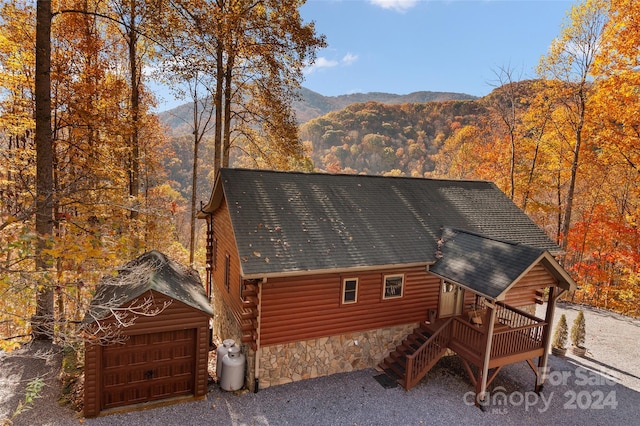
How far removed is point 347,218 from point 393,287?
2706mm

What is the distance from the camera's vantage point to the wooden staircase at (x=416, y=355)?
1020 centimetres

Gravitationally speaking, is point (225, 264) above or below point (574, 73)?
below

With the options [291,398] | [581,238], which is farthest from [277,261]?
[581,238]

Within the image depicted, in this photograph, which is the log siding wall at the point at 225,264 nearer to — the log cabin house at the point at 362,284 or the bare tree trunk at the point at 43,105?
the log cabin house at the point at 362,284

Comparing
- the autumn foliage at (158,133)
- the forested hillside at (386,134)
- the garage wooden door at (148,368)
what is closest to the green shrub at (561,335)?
the autumn foliage at (158,133)

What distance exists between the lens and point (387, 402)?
946 centimetres

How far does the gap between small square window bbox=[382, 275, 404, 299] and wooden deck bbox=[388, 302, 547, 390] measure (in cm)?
159

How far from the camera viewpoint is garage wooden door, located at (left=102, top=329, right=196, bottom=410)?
8.55 m

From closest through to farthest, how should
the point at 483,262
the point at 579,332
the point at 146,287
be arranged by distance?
the point at 146,287 → the point at 483,262 → the point at 579,332

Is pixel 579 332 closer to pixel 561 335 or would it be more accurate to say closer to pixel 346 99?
pixel 561 335

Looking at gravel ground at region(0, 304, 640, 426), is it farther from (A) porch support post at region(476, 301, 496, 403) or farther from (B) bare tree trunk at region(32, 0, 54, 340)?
(B) bare tree trunk at region(32, 0, 54, 340)

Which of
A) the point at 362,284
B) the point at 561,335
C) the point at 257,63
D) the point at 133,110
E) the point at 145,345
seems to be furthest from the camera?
the point at 257,63

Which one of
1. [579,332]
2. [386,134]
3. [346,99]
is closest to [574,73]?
[579,332]

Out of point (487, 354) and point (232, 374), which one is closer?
point (487, 354)
